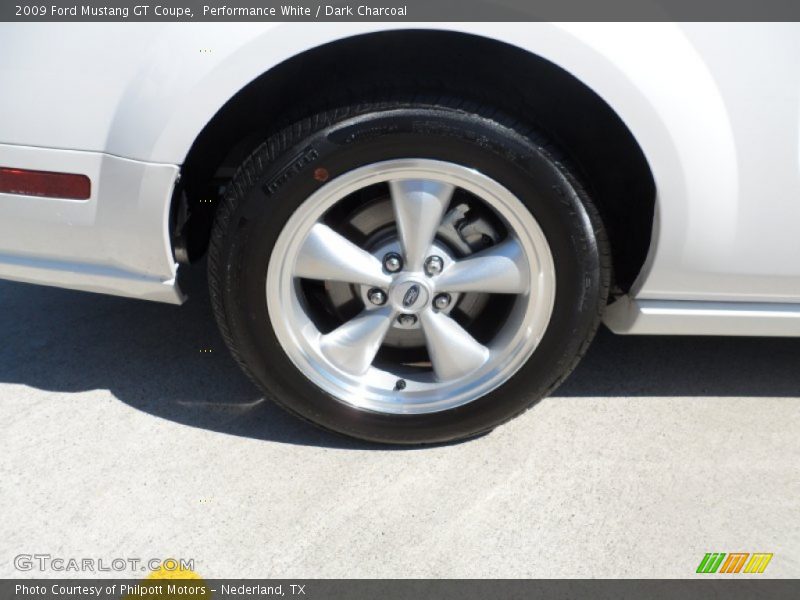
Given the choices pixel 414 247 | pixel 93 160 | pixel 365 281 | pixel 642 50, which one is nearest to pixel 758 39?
pixel 642 50

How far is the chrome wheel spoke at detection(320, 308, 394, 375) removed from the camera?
1.93 meters

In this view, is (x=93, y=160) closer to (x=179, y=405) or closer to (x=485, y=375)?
(x=179, y=405)

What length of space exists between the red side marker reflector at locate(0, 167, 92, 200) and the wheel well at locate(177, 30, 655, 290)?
8.3 inches

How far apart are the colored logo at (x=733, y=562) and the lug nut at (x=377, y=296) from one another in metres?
0.97

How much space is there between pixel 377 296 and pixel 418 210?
26cm

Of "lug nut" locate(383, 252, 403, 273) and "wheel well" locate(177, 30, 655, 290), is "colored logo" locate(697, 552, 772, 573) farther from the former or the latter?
"lug nut" locate(383, 252, 403, 273)

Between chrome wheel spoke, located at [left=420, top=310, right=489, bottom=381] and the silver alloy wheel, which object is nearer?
the silver alloy wheel

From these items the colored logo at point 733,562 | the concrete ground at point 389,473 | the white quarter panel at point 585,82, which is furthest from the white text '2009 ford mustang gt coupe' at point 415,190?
the colored logo at point 733,562

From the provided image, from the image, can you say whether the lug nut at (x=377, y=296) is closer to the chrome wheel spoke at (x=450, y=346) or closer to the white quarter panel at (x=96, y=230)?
the chrome wheel spoke at (x=450, y=346)

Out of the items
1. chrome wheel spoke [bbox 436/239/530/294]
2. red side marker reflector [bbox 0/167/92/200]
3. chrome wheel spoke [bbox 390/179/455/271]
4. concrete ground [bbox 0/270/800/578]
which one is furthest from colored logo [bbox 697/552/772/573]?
red side marker reflector [bbox 0/167/92/200]

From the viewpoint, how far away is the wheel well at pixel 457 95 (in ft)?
5.73

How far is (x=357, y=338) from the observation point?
1938 mm

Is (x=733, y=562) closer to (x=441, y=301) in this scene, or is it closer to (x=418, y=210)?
(x=441, y=301)

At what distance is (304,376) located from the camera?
192cm
